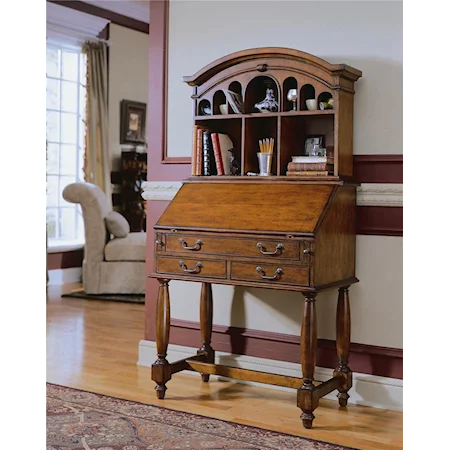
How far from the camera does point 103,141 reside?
25.4 feet

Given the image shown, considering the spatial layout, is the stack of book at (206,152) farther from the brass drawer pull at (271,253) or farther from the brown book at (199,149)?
the brass drawer pull at (271,253)

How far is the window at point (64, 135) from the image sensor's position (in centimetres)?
744

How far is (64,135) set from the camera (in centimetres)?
755

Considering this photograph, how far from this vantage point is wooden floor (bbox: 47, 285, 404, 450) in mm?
2846

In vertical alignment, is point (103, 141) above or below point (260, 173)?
above

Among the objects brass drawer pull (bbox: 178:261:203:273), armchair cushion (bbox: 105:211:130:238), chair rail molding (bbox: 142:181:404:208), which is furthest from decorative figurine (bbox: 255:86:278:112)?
armchair cushion (bbox: 105:211:130:238)

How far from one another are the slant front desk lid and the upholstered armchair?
10.2ft
